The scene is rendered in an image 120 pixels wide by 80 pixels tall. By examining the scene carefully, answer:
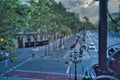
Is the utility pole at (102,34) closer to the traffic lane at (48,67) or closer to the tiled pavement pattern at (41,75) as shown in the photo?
the tiled pavement pattern at (41,75)

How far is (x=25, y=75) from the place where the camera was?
4184 centimetres

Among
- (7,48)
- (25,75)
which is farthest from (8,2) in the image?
(25,75)

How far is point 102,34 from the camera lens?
3.68 meters

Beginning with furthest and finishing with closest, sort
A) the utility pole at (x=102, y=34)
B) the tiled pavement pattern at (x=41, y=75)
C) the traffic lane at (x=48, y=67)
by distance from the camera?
1. the traffic lane at (x=48, y=67)
2. the tiled pavement pattern at (x=41, y=75)
3. the utility pole at (x=102, y=34)

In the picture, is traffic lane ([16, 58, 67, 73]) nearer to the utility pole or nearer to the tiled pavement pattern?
the tiled pavement pattern

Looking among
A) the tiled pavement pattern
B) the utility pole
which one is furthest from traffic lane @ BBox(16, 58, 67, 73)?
the utility pole

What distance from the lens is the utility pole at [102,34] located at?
144 inches

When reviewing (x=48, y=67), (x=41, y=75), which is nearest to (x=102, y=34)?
(x=41, y=75)

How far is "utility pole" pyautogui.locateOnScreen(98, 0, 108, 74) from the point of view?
366 centimetres

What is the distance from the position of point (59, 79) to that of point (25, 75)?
6529 mm

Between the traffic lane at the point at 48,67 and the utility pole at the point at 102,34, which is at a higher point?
the utility pole at the point at 102,34

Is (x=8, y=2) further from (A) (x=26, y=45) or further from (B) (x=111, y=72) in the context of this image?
(A) (x=26, y=45)

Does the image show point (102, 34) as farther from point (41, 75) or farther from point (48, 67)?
point (48, 67)

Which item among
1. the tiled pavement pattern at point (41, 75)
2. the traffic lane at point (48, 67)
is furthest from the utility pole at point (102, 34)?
the traffic lane at point (48, 67)
